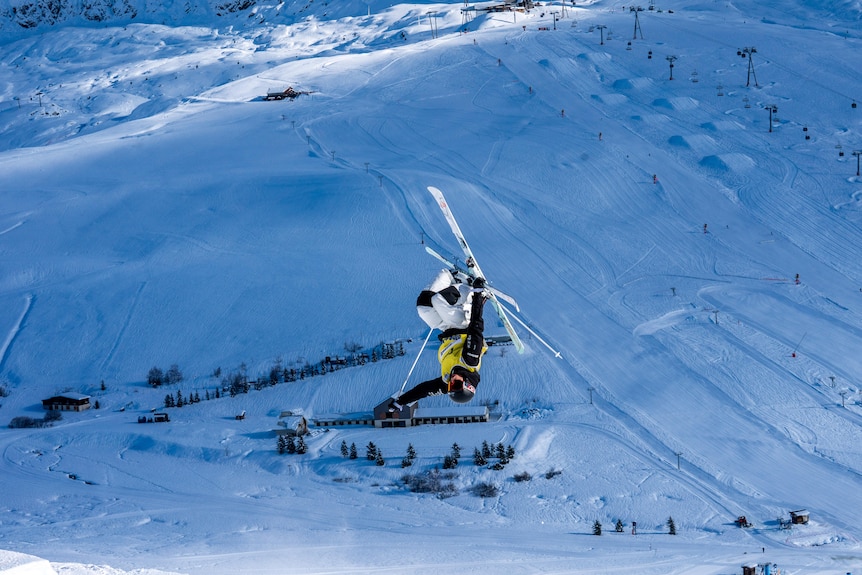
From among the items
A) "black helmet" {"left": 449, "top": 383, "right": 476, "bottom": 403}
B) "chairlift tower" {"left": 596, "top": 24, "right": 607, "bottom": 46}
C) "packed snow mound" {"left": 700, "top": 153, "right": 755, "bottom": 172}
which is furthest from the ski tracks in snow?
"chairlift tower" {"left": 596, "top": 24, "right": 607, "bottom": 46}

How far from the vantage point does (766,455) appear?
96.6 feet

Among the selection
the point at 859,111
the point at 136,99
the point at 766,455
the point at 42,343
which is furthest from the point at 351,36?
the point at 766,455

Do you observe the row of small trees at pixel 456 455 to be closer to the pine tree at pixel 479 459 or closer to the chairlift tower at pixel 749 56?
the pine tree at pixel 479 459

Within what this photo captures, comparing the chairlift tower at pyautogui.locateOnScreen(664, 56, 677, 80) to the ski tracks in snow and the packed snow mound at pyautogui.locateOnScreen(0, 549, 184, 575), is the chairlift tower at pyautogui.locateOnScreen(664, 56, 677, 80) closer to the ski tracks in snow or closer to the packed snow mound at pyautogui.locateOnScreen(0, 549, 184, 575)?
the ski tracks in snow

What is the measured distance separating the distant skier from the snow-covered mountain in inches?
254

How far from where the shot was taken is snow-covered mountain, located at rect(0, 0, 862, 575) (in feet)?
88.1

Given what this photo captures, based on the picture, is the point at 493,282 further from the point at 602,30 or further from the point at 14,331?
the point at 602,30

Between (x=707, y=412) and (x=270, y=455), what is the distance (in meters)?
12.1

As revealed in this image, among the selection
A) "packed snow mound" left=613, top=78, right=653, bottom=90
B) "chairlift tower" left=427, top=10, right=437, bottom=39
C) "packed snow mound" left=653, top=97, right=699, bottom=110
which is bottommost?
"packed snow mound" left=653, top=97, right=699, bottom=110

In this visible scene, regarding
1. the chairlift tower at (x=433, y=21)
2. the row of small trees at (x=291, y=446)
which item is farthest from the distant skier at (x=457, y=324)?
the chairlift tower at (x=433, y=21)

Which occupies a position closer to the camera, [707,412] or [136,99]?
[707,412]

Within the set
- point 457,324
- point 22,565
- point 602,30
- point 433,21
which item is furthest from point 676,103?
point 22,565

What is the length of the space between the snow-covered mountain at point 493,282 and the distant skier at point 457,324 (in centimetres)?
645

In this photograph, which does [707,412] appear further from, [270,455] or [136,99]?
[136,99]
